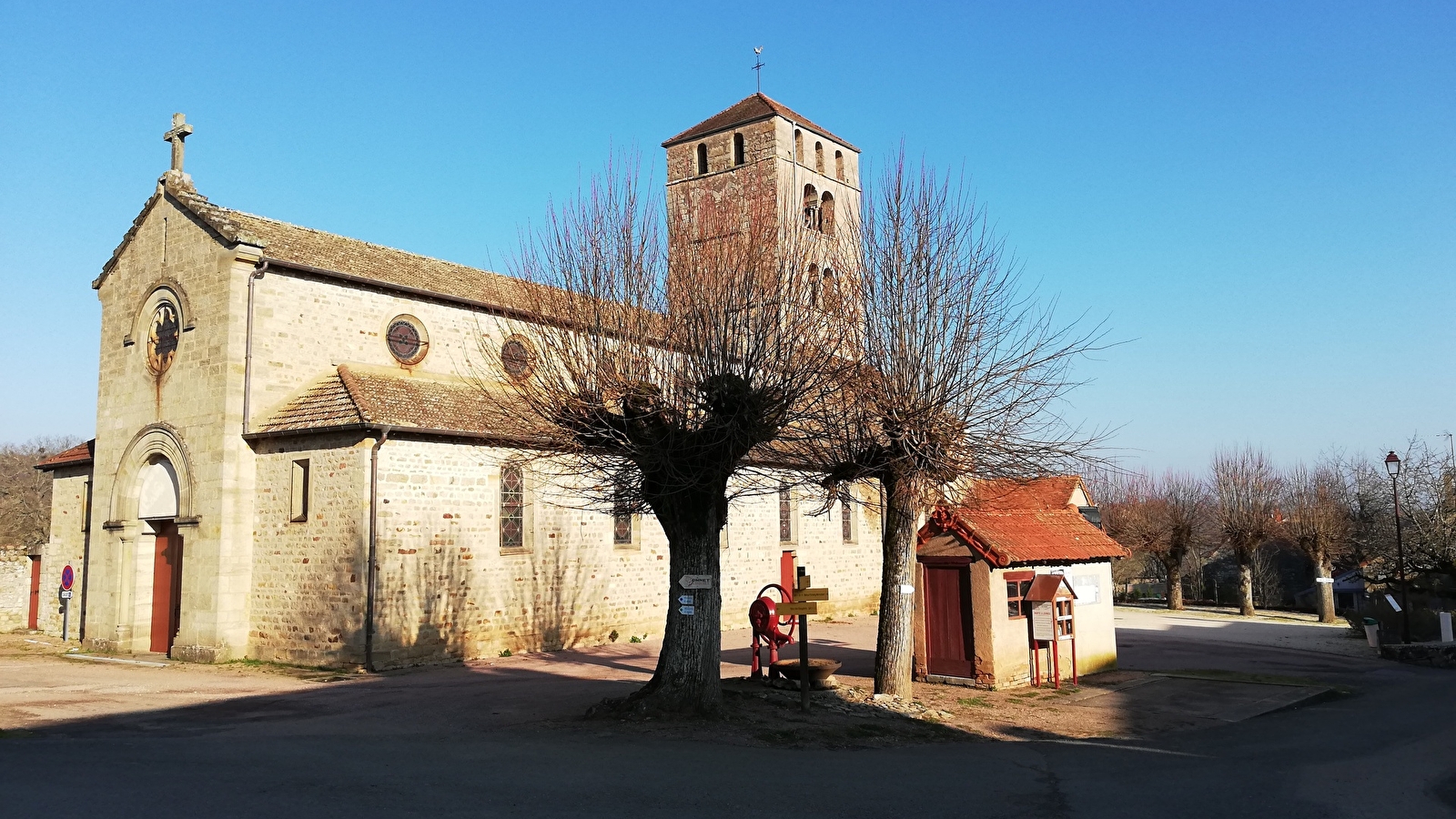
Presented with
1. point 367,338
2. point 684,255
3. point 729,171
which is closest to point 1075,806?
point 684,255

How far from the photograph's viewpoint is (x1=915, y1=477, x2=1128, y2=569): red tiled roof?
50.2 feet

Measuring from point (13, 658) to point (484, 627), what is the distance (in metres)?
9.77

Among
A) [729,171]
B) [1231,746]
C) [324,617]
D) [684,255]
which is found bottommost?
[1231,746]

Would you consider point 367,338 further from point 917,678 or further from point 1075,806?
point 1075,806

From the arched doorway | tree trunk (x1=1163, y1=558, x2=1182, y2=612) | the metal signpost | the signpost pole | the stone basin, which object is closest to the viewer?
the signpost pole

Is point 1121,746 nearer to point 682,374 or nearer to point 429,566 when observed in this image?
point 682,374

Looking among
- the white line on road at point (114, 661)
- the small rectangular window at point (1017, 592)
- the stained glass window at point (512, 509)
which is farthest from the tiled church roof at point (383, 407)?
the small rectangular window at point (1017, 592)

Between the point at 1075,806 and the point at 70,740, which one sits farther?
the point at 70,740

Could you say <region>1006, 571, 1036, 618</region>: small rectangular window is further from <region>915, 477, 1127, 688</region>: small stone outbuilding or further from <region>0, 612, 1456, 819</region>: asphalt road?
<region>0, 612, 1456, 819</region>: asphalt road

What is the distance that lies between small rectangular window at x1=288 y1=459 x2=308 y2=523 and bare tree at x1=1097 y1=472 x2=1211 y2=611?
31.2 m

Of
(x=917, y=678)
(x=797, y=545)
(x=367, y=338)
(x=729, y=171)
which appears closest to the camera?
(x=917, y=678)

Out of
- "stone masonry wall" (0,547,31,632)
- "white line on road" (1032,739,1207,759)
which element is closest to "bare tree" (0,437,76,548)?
"stone masonry wall" (0,547,31,632)

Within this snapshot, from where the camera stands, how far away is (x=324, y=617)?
17703 millimetres

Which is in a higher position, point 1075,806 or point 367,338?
point 367,338
